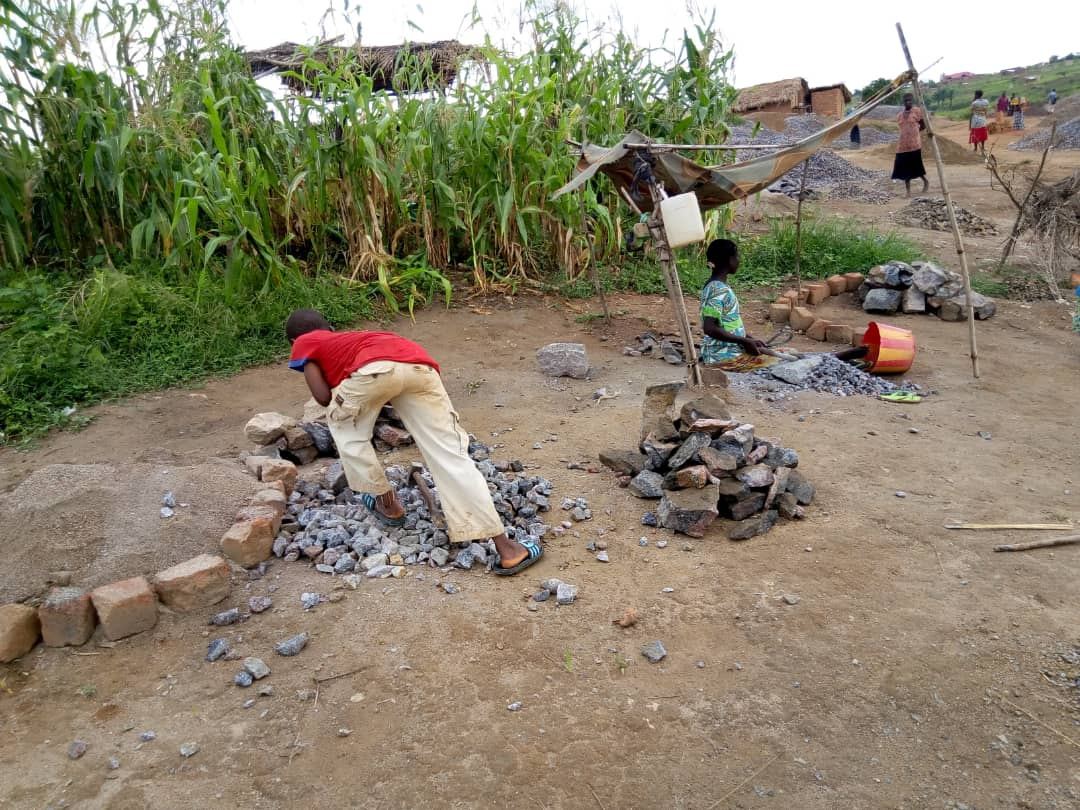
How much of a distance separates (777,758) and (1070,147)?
2284 cm

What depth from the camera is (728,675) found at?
2473 millimetres

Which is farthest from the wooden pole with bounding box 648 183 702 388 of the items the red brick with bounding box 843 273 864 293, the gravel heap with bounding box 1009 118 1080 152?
the gravel heap with bounding box 1009 118 1080 152

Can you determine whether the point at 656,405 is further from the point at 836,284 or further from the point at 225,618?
the point at 836,284

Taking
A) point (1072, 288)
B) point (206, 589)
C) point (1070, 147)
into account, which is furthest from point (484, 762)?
point (1070, 147)

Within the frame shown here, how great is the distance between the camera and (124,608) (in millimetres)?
2742

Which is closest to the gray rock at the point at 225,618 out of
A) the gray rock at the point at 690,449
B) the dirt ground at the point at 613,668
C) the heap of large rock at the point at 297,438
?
the dirt ground at the point at 613,668

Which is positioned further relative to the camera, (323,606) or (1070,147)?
(1070,147)

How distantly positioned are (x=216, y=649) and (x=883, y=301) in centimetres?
691

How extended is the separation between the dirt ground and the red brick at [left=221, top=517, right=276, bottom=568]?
99 millimetres

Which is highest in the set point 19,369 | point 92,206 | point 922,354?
point 92,206

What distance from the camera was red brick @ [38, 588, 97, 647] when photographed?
107 inches

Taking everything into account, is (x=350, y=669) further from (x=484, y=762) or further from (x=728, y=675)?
(x=728, y=675)

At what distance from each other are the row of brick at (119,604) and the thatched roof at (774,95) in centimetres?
2180

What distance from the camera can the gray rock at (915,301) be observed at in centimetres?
724
